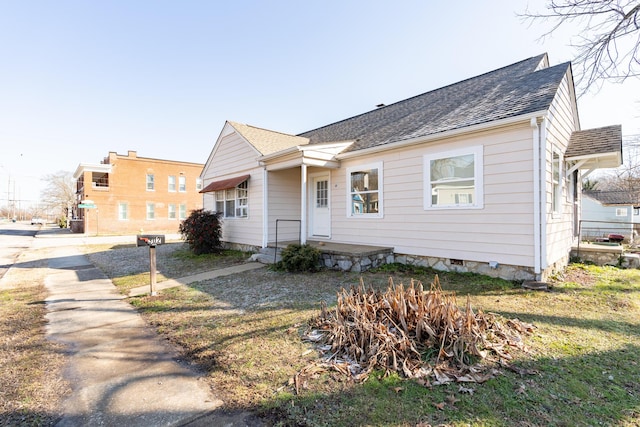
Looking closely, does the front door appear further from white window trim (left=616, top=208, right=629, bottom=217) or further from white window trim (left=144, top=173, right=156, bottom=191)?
white window trim (left=616, top=208, right=629, bottom=217)

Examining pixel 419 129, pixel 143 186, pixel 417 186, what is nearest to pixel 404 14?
pixel 419 129

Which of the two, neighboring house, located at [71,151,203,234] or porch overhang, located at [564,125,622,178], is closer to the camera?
porch overhang, located at [564,125,622,178]

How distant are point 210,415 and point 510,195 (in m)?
6.25

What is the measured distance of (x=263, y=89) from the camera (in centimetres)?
1385

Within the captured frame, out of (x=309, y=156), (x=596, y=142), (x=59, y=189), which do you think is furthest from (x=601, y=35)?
(x=59, y=189)

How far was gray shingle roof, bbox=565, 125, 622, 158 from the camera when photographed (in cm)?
698

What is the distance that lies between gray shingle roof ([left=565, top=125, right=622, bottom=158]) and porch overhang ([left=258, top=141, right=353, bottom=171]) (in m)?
6.02

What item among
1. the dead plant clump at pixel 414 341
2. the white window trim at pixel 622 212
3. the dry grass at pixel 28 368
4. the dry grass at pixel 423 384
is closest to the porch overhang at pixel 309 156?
the dry grass at pixel 423 384

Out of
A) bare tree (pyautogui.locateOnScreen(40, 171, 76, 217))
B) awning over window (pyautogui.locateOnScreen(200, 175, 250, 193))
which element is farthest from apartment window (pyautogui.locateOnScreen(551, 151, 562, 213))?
bare tree (pyautogui.locateOnScreen(40, 171, 76, 217))

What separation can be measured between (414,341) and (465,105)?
699 cm

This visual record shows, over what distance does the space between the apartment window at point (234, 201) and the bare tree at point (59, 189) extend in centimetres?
5001

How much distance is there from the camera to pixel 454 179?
265 inches

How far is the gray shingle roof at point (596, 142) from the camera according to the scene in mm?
6980

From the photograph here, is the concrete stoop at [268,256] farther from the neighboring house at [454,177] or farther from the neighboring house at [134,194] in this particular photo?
the neighboring house at [134,194]
